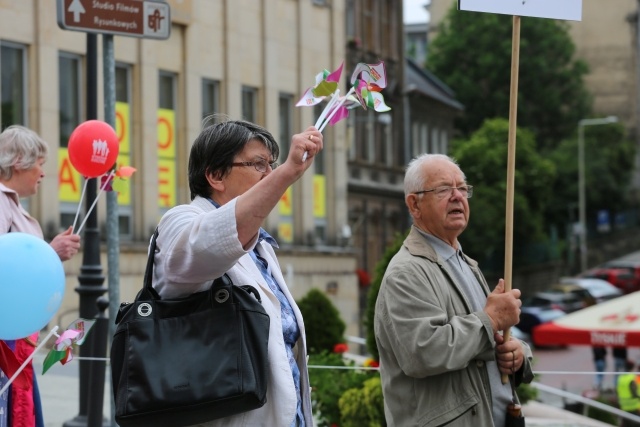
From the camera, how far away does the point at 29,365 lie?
21.6 feet

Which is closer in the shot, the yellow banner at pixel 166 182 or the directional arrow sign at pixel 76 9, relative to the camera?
the directional arrow sign at pixel 76 9

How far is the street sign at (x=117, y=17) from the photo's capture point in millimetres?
8781

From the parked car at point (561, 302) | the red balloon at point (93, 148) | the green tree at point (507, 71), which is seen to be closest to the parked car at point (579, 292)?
the parked car at point (561, 302)

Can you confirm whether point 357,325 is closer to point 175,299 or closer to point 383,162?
point 383,162

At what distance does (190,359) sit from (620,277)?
6314 centimetres

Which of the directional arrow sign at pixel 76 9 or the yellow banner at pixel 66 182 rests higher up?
the directional arrow sign at pixel 76 9

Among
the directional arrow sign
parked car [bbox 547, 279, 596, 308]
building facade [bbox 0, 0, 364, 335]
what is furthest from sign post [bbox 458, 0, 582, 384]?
parked car [bbox 547, 279, 596, 308]

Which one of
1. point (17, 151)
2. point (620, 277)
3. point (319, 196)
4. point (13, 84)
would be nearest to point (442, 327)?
point (17, 151)

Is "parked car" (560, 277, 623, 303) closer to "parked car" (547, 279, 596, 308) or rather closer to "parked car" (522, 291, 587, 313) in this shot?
"parked car" (547, 279, 596, 308)

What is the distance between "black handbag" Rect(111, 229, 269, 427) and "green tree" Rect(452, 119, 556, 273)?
175ft

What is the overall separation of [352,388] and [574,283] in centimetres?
4837

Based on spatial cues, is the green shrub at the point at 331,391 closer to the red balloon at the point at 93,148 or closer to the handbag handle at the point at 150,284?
the red balloon at the point at 93,148

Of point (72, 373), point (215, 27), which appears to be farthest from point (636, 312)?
point (215, 27)

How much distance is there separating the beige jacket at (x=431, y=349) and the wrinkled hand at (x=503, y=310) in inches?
1.6
